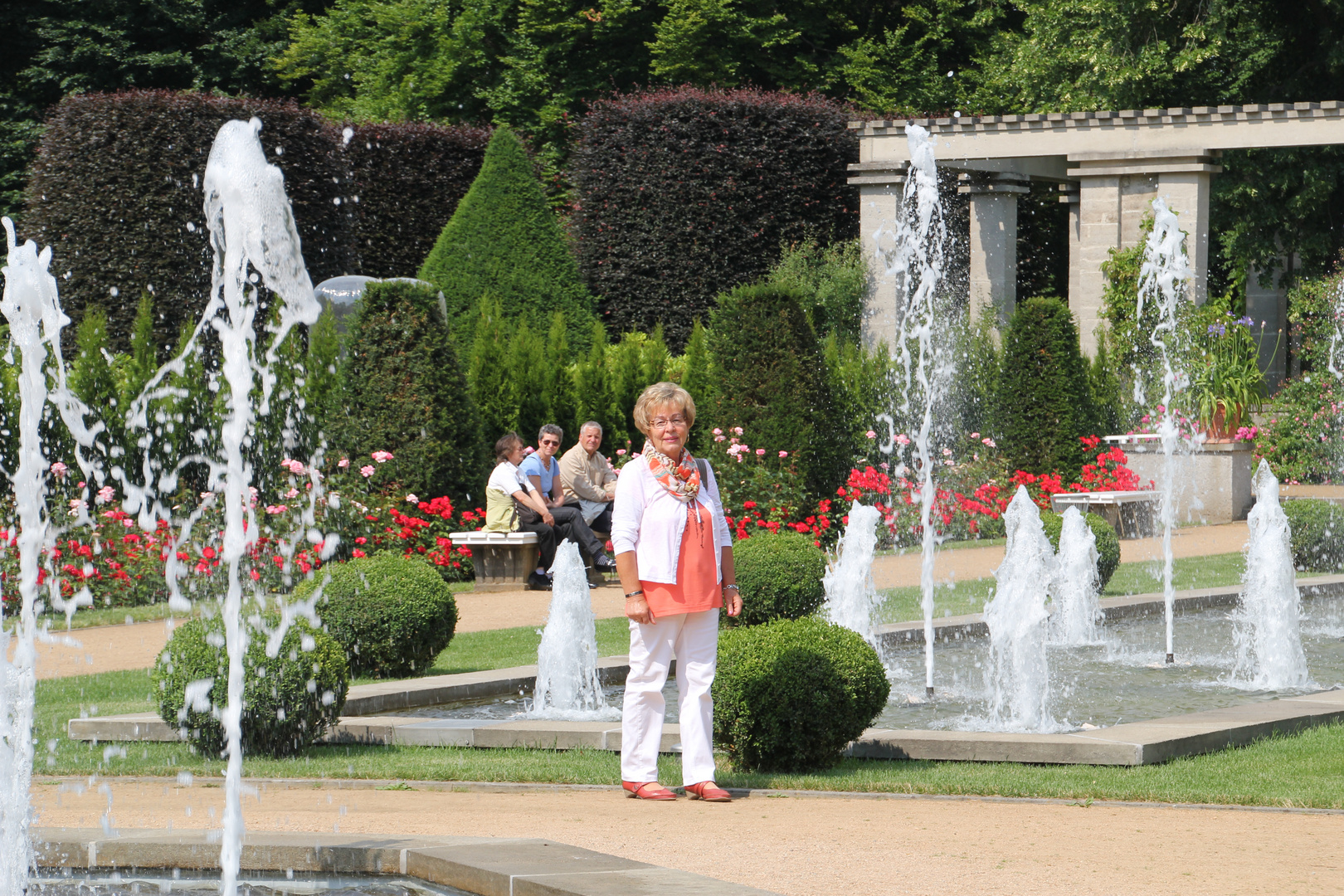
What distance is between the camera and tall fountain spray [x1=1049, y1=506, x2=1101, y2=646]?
11078mm

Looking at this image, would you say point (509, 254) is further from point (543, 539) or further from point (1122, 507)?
point (1122, 507)

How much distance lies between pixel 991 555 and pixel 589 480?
3955mm

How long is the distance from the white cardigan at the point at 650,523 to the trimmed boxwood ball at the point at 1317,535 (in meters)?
9.80

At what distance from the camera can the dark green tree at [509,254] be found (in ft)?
66.1

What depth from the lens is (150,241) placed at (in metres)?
18.8

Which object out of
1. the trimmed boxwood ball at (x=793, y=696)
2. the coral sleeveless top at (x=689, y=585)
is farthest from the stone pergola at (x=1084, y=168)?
the coral sleeveless top at (x=689, y=585)

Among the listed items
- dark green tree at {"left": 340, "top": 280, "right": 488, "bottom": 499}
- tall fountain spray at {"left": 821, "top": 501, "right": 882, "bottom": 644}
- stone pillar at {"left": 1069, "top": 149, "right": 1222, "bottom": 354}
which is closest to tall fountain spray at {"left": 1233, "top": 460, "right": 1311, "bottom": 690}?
tall fountain spray at {"left": 821, "top": 501, "right": 882, "bottom": 644}

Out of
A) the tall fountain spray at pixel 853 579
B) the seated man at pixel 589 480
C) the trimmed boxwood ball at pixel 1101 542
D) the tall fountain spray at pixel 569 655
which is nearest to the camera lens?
the tall fountain spray at pixel 569 655

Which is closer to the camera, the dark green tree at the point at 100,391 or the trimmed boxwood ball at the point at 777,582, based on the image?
the trimmed boxwood ball at the point at 777,582

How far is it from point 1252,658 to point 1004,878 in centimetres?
558

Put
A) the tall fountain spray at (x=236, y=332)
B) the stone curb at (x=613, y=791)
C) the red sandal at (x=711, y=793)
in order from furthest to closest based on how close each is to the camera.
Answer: the red sandal at (x=711, y=793) < the stone curb at (x=613, y=791) < the tall fountain spray at (x=236, y=332)

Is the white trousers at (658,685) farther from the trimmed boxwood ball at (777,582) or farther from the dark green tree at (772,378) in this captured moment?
the dark green tree at (772,378)

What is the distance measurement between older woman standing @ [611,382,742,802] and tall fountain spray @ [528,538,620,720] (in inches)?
78.4

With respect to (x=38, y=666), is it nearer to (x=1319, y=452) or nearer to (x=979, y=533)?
(x=979, y=533)
